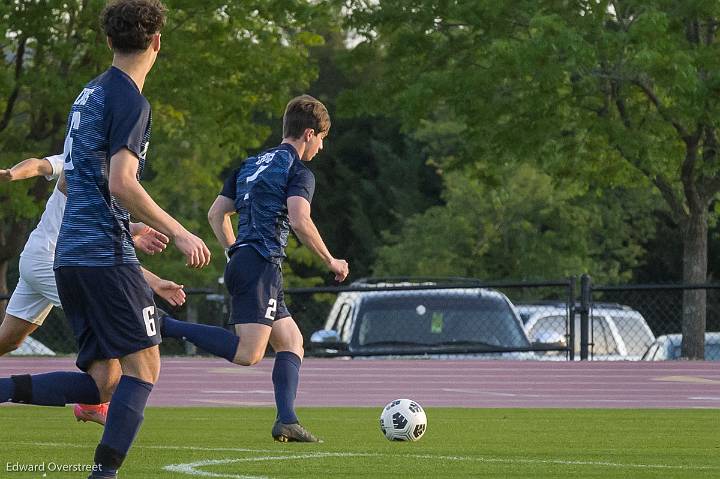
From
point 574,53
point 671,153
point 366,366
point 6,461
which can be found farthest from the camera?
point 671,153

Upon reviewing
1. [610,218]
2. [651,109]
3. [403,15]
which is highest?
[403,15]

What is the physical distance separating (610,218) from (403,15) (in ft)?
84.0

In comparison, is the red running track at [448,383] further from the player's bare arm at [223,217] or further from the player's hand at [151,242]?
the player's hand at [151,242]

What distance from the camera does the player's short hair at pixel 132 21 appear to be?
5.87 metres

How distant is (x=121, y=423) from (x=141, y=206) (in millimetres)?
886

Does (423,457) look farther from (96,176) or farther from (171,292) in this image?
(96,176)

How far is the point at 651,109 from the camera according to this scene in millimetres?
25219

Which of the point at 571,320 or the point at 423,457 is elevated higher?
the point at 423,457

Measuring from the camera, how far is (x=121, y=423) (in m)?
6.01

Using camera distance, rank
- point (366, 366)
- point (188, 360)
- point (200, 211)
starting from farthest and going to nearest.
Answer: point (200, 211)
point (188, 360)
point (366, 366)

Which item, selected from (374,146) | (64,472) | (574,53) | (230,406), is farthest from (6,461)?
(374,146)

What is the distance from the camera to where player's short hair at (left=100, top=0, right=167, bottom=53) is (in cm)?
587

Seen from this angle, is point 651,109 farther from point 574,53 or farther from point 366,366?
point 366,366

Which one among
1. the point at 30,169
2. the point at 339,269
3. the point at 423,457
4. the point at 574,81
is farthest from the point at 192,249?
the point at 574,81
